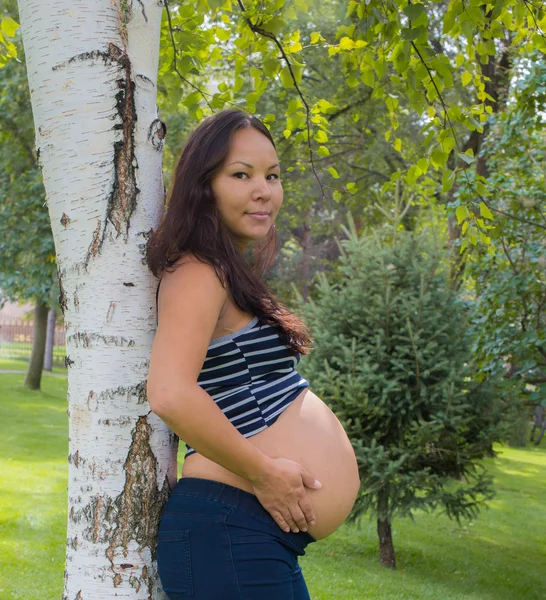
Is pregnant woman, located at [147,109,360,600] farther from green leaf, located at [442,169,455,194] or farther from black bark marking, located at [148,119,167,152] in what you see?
green leaf, located at [442,169,455,194]

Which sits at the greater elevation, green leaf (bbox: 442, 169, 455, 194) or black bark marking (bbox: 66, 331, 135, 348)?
green leaf (bbox: 442, 169, 455, 194)

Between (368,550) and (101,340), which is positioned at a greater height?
(101,340)

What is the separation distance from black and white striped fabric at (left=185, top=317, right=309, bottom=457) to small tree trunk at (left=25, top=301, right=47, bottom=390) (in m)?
17.1

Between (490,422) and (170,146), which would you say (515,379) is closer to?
(490,422)

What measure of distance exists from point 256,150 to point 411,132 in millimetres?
13506

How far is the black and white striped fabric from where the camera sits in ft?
5.90

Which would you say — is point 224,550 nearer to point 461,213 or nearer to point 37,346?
point 461,213

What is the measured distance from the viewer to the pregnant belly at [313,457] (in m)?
1.80

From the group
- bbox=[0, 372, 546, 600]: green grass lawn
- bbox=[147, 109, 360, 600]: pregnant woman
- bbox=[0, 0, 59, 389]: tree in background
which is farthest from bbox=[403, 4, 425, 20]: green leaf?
bbox=[0, 0, 59, 389]: tree in background

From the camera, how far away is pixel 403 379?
621 cm

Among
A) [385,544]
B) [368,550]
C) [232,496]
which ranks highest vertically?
[232,496]

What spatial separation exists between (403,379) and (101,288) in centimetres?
468

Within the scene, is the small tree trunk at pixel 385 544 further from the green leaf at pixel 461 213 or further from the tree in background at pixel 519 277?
the green leaf at pixel 461 213

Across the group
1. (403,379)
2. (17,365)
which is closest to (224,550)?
(403,379)
